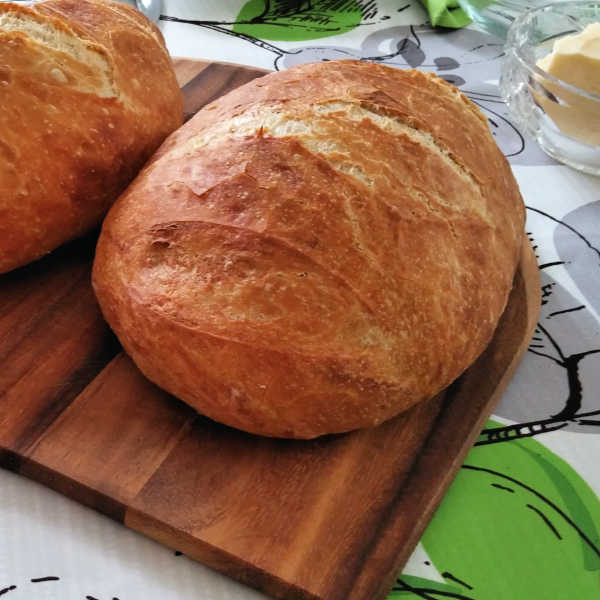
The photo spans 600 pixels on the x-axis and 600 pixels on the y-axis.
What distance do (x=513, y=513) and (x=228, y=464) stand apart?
354 mm

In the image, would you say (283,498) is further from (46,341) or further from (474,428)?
(46,341)

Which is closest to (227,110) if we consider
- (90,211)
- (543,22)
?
(90,211)

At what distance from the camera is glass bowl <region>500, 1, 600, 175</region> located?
4.70 feet

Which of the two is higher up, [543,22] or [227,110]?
[227,110]

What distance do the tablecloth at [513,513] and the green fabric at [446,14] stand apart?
72cm

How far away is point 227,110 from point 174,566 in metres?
0.61

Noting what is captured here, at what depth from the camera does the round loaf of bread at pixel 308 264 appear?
2.81 feet

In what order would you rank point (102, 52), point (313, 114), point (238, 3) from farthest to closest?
point (238, 3) < point (102, 52) < point (313, 114)

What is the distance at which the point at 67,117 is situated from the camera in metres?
1.04

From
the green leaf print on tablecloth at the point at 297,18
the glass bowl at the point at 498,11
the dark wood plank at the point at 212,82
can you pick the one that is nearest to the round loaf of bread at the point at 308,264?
the dark wood plank at the point at 212,82

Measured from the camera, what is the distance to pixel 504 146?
1.59m

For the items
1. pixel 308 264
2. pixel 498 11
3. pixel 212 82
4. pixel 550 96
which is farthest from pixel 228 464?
pixel 498 11

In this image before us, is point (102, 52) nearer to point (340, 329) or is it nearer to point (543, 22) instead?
point (340, 329)

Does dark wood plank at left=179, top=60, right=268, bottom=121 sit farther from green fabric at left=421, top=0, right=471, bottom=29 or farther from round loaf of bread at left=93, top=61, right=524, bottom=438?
green fabric at left=421, top=0, right=471, bottom=29
